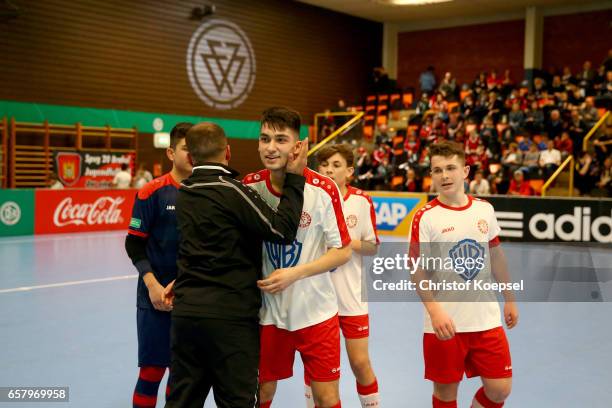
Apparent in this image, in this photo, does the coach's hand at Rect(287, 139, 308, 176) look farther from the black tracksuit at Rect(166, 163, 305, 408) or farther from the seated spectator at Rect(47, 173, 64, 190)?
the seated spectator at Rect(47, 173, 64, 190)

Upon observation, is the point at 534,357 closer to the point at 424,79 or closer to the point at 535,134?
the point at 535,134

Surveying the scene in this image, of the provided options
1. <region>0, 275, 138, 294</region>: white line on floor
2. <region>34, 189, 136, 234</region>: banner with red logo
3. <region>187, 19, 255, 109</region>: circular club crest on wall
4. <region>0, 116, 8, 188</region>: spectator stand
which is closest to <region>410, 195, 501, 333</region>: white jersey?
<region>0, 275, 138, 294</region>: white line on floor

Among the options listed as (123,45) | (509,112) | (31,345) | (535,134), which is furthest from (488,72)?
(31,345)

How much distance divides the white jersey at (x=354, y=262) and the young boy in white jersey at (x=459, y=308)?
1.94 feet

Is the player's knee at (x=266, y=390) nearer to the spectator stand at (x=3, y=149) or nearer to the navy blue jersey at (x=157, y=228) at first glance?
the navy blue jersey at (x=157, y=228)

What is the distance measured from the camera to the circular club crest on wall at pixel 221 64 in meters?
20.9

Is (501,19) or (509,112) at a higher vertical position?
(501,19)

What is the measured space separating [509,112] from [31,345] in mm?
17270

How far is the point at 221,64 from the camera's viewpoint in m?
21.5

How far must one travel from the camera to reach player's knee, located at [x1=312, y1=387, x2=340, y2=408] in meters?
3.13

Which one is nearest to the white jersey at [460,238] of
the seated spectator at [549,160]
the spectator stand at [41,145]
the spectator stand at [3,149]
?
the seated spectator at [549,160]

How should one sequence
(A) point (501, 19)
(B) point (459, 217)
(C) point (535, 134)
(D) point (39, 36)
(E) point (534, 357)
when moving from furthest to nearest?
(A) point (501, 19) < (C) point (535, 134) < (D) point (39, 36) < (E) point (534, 357) < (B) point (459, 217)

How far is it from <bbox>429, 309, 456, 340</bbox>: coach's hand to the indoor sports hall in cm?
32

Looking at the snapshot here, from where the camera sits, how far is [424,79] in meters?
25.3
